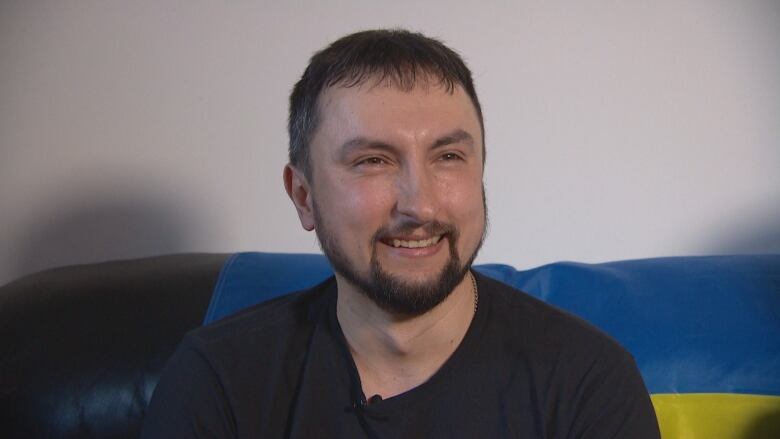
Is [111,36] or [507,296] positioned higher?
[111,36]

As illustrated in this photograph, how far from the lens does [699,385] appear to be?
1354 mm

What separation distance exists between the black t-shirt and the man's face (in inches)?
4.9

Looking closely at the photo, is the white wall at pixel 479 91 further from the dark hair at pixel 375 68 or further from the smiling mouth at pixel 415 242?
the smiling mouth at pixel 415 242

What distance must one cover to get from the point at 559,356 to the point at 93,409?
0.83 metres

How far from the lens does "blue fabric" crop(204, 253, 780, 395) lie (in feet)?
4.44

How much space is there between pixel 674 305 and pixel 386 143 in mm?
643

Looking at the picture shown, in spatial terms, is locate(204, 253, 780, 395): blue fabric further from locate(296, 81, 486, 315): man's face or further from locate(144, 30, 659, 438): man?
locate(296, 81, 486, 315): man's face

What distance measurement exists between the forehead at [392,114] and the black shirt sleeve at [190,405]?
15.1 inches

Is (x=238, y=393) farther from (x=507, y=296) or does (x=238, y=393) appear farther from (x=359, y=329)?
(x=507, y=296)

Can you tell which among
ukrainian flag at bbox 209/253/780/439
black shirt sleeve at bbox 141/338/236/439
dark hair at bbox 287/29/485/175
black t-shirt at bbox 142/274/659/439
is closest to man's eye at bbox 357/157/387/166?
dark hair at bbox 287/29/485/175

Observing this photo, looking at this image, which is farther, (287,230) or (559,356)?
(287,230)

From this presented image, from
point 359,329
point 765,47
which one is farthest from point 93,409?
point 765,47

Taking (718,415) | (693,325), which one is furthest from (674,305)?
(718,415)

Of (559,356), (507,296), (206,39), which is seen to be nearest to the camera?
(559,356)
